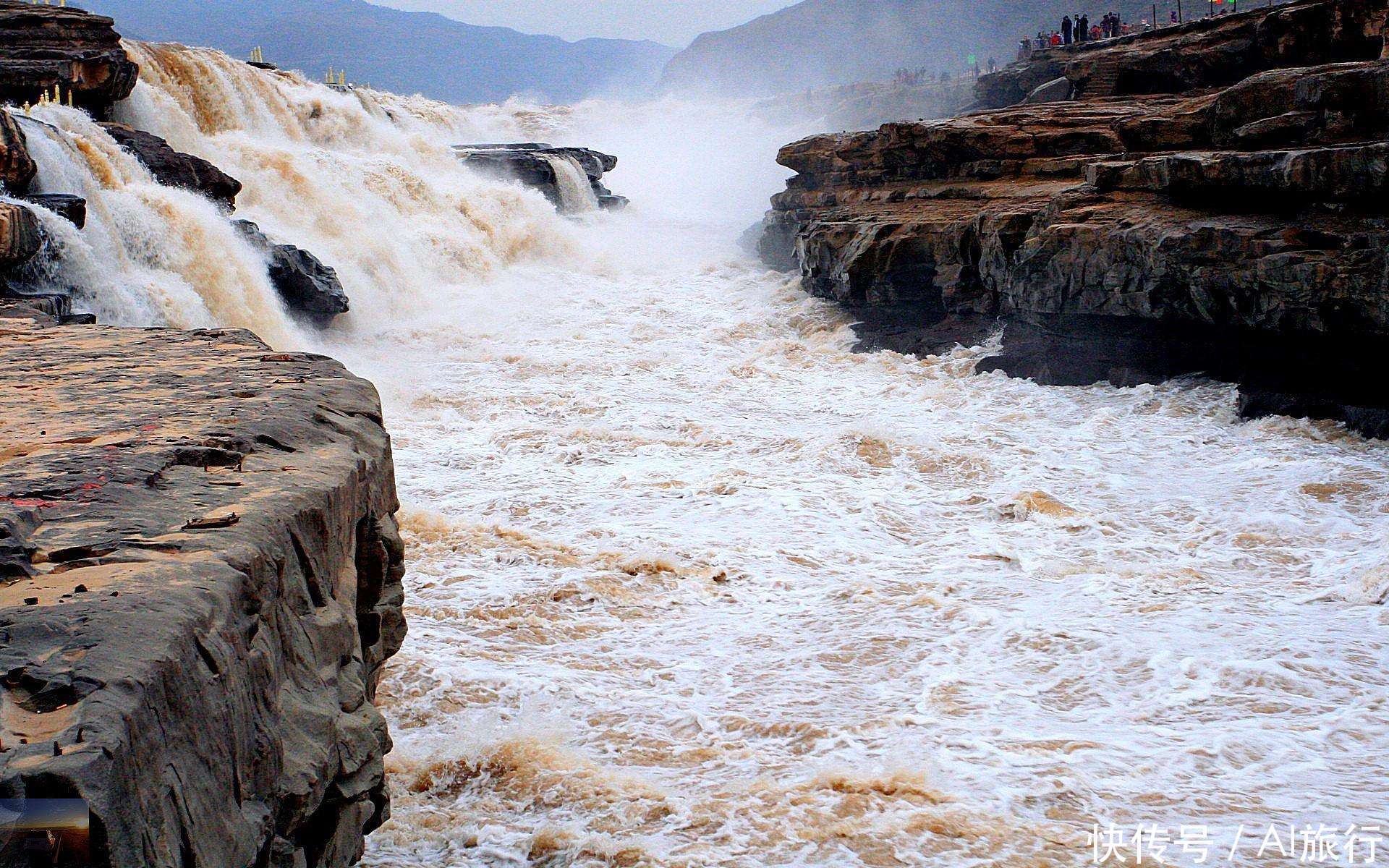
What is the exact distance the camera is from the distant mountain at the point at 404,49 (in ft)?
390

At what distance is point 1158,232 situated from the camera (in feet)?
32.5

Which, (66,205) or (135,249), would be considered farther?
(135,249)

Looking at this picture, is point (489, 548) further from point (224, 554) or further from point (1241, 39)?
point (1241, 39)

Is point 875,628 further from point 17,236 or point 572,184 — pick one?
point 572,184

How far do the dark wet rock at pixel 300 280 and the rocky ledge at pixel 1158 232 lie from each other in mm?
6651

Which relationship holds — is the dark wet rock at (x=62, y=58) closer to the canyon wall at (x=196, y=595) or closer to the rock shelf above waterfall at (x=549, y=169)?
the rock shelf above waterfall at (x=549, y=169)

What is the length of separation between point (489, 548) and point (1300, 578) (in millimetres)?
4854

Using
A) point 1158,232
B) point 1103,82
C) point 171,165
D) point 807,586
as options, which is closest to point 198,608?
point 807,586

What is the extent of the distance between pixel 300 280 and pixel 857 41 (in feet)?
295

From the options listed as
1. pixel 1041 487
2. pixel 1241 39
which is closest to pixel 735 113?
pixel 1241 39

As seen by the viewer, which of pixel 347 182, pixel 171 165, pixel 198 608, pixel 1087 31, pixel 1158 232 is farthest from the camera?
pixel 1087 31

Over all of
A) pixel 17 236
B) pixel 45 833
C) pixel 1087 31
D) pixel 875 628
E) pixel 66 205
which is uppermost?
pixel 1087 31

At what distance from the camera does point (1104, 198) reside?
11.4 m

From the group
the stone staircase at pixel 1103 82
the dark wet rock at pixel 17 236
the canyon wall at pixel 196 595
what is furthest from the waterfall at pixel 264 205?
the stone staircase at pixel 1103 82
